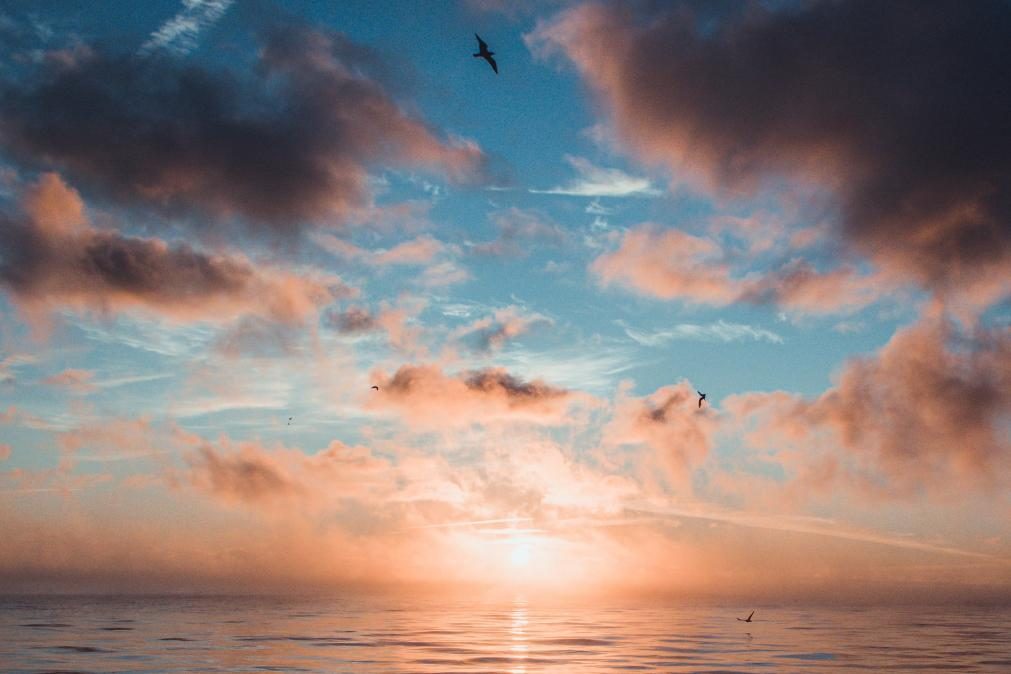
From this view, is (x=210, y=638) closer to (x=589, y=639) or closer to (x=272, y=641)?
(x=272, y=641)

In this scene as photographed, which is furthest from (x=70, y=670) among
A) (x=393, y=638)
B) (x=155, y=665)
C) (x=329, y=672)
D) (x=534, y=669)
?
(x=393, y=638)

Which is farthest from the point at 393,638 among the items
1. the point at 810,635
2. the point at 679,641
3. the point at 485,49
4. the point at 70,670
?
the point at 485,49

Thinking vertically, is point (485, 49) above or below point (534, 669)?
above

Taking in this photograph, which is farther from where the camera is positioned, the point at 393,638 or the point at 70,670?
the point at 393,638

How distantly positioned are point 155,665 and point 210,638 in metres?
25.4

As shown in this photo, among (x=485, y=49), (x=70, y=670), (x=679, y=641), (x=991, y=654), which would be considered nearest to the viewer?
(x=485, y=49)

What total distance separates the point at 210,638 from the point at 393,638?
710 inches

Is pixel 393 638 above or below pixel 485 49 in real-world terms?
below

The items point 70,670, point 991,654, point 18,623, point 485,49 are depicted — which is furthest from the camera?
point 18,623

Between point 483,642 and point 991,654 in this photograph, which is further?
point 483,642

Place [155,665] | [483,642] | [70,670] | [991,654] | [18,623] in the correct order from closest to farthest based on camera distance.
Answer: [70,670] < [155,665] < [991,654] < [483,642] < [18,623]

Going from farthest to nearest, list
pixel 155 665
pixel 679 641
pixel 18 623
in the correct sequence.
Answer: pixel 18 623, pixel 679 641, pixel 155 665

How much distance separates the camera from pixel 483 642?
7262cm

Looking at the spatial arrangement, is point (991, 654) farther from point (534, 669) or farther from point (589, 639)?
point (534, 669)
